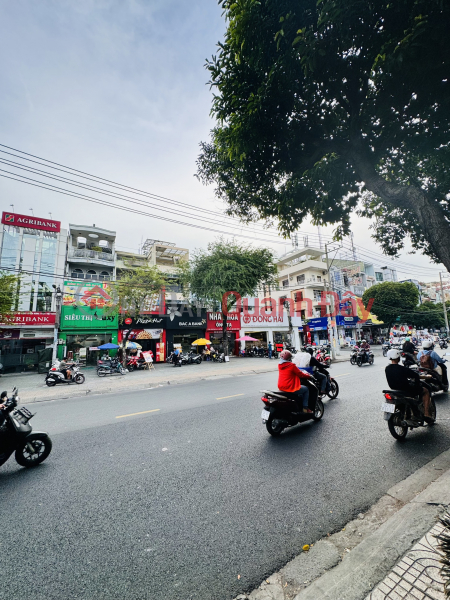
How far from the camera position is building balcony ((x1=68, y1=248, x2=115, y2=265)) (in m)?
25.7

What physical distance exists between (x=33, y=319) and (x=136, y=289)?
360 inches

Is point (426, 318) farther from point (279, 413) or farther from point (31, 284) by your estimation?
point (31, 284)

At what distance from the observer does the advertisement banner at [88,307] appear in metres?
22.8

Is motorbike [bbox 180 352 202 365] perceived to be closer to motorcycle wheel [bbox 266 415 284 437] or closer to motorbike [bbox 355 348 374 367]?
motorbike [bbox 355 348 374 367]

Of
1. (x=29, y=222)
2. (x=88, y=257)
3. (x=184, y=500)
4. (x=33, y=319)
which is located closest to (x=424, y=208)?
(x=184, y=500)

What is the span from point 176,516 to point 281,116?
7.32 metres

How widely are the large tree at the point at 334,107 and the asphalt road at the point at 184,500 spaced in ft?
11.9

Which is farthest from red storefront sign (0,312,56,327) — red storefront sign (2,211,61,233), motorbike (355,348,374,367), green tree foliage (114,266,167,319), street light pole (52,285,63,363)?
motorbike (355,348,374,367)

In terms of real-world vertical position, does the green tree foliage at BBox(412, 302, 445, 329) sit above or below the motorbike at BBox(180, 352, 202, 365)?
above

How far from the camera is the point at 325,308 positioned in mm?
38625

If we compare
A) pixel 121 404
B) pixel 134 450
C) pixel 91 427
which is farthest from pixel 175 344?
pixel 134 450

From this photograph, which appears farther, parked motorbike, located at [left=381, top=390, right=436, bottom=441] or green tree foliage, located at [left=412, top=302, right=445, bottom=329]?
green tree foliage, located at [left=412, top=302, right=445, bottom=329]

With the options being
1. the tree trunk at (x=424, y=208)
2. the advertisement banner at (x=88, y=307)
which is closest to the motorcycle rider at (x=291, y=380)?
the tree trunk at (x=424, y=208)

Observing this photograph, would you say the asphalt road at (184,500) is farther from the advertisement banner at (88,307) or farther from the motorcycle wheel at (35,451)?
the advertisement banner at (88,307)
